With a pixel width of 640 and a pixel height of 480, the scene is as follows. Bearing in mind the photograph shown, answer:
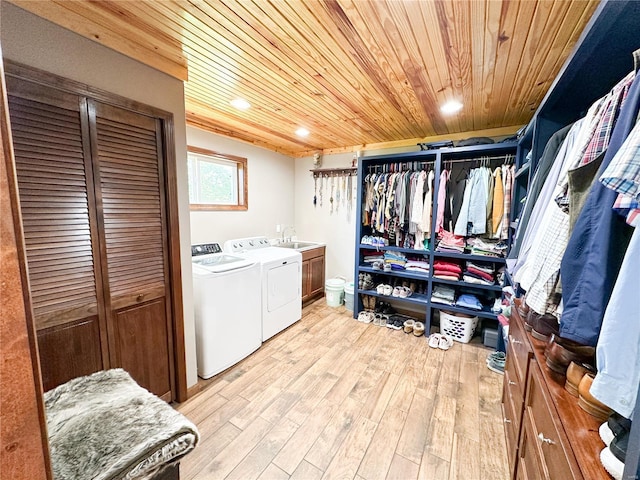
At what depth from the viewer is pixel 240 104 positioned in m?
2.24

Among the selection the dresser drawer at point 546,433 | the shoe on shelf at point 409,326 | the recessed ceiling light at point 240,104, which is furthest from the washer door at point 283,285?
the dresser drawer at point 546,433

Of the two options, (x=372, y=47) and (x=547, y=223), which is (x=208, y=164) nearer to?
(x=372, y=47)

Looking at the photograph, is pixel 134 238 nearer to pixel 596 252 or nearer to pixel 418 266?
pixel 596 252

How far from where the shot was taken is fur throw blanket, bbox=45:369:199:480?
2.66ft

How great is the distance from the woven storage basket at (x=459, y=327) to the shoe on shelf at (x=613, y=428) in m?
2.20

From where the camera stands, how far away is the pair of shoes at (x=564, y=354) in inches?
32.3

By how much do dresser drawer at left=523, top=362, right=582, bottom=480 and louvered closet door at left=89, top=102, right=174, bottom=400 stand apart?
1.98m

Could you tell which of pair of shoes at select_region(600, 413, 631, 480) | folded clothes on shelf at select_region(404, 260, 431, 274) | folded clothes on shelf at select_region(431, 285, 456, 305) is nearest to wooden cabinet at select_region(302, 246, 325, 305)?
folded clothes on shelf at select_region(404, 260, 431, 274)

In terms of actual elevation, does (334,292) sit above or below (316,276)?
below

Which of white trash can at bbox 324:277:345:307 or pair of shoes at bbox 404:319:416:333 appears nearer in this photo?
pair of shoes at bbox 404:319:416:333

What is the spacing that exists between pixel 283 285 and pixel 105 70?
2.17 m

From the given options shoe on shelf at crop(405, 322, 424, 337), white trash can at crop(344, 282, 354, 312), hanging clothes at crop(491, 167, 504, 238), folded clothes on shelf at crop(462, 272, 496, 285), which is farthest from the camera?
white trash can at crop(344, 282, 354, 312)

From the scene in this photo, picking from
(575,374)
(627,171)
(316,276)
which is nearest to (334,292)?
(316,276)

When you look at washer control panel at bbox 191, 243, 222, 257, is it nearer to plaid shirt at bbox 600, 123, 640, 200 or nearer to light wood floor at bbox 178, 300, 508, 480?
light wood floor at bbox 178, 300, 508, 480
